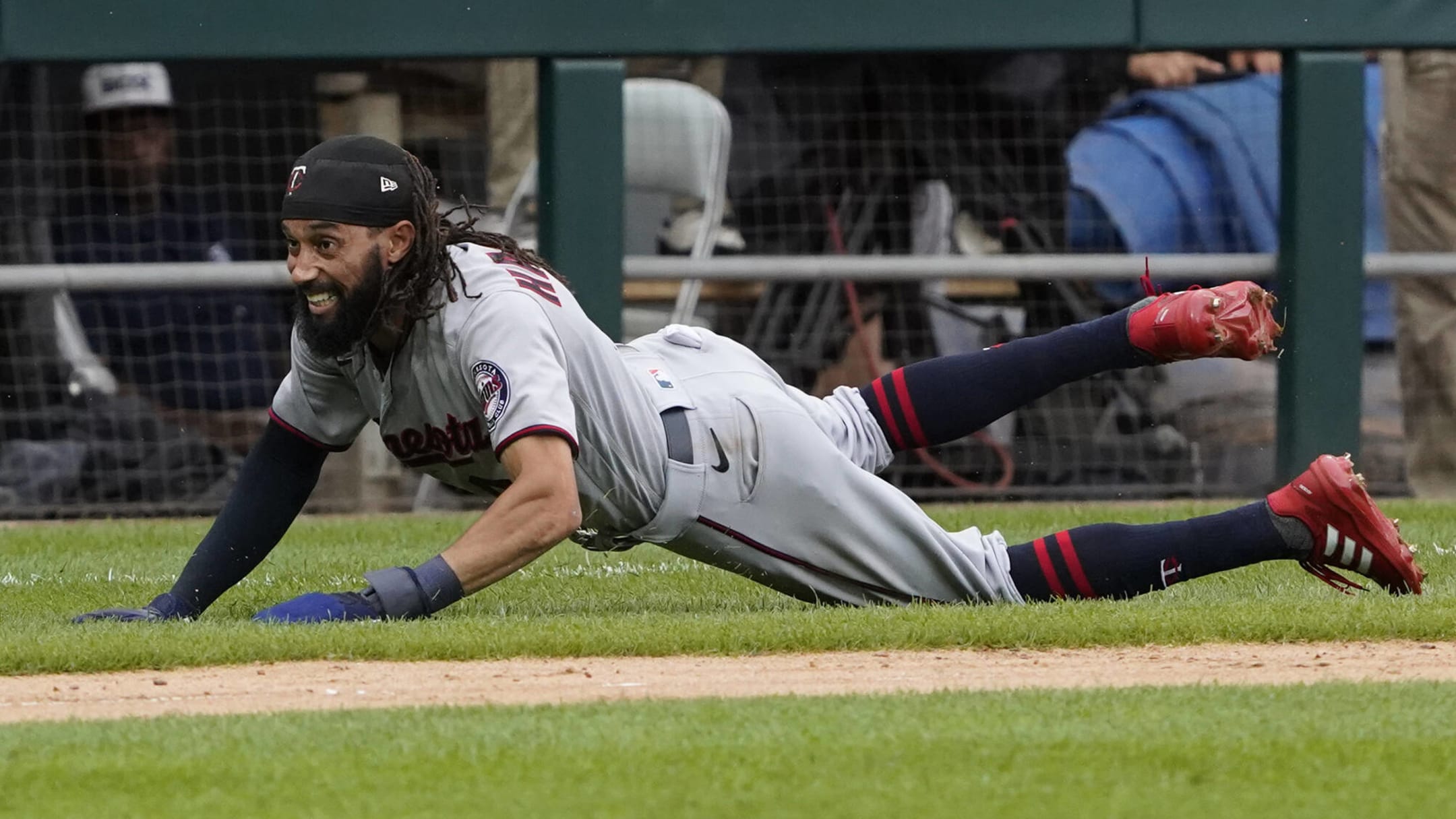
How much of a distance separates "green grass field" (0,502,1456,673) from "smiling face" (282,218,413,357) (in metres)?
0.55

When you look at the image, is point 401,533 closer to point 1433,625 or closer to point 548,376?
point 548,376

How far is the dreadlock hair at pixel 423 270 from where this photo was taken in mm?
3965

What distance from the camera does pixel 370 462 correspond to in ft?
25.7

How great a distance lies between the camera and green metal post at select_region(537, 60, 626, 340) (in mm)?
7105

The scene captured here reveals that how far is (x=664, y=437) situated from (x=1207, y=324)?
111 centimetres

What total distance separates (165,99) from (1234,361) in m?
4.11

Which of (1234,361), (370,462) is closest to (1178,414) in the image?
(1234,361)

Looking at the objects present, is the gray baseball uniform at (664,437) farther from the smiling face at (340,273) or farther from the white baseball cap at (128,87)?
the white baseball cap at (128,87)

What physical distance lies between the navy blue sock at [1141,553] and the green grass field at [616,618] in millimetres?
73

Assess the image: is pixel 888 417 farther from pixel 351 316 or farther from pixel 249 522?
pixel 249 522

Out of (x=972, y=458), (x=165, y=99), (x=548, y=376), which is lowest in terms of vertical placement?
(x=972, y=458)

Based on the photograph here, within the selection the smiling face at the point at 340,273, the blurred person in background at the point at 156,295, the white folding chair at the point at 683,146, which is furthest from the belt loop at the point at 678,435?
the blurred person in background at the point at 156,295

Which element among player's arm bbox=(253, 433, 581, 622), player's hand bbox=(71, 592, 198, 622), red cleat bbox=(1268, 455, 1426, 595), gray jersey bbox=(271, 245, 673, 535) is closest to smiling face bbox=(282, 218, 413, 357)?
gray jersey bbox=(271, 245, 673, 535)

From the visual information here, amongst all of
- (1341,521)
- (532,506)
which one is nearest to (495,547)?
(532,506)
